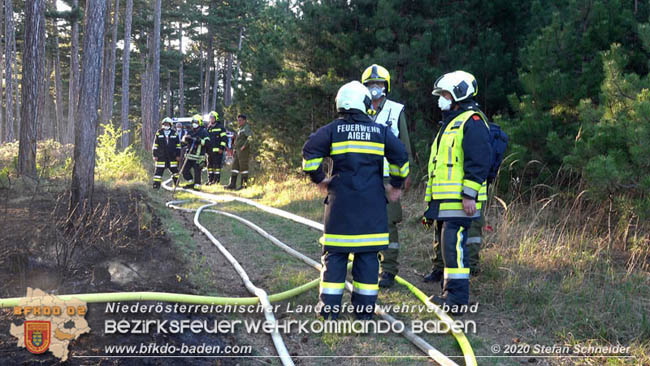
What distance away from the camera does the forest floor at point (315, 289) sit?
3355 mm

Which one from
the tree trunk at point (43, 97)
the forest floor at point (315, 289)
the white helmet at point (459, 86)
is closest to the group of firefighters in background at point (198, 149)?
Answer: the forest floor at point (315, 289)

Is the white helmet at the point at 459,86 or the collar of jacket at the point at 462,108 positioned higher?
the white helmet at the point at 459,86

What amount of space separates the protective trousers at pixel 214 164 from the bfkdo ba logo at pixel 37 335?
11.9 metres

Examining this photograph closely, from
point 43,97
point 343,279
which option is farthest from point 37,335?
point 43,97

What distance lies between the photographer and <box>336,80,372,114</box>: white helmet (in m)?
3.95

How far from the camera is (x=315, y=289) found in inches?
188

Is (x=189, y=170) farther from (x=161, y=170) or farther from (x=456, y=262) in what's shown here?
(x=456, y=262)

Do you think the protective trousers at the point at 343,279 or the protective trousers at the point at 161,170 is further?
the protective trousers at the point at 161,170

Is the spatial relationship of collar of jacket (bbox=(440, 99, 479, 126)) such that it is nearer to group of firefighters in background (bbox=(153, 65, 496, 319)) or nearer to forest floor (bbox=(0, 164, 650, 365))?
group of firefighters in background (bbox=(153, 65, 496, 319))

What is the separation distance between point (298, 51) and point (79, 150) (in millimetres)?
7558

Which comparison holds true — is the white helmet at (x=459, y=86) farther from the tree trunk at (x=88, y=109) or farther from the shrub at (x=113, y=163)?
the shrub at (x=113, y=163)

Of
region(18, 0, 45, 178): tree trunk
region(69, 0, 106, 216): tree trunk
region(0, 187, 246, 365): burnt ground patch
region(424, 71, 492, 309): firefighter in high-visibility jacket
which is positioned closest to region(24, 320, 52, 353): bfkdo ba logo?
region(0, 187, 246, 365): burnt ground patch

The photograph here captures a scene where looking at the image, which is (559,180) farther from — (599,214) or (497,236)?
(497,236)

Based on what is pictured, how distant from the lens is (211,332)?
3.66m
